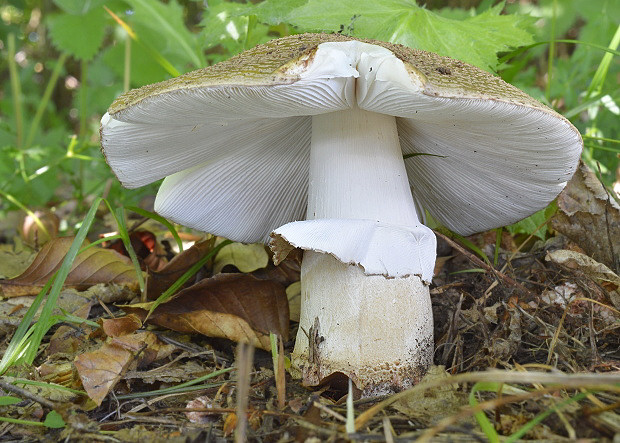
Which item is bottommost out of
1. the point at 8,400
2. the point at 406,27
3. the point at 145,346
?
the point at 145,346

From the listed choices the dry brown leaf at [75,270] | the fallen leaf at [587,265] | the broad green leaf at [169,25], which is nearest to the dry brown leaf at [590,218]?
the fallen leaf at [587,265]

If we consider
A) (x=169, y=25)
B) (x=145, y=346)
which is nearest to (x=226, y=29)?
(x=169, y=25)

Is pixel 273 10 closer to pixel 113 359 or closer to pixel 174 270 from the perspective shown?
pixel 174 270

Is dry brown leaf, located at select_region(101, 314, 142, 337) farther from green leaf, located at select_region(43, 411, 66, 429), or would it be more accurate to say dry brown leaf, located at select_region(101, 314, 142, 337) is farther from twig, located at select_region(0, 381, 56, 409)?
green leaf, located at select_region(43, 411, 66, 429)

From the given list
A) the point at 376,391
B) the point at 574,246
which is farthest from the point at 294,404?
the point at 574,246

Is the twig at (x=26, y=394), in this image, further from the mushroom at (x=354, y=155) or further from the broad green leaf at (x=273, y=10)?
the broad green leaf at (x=273, y=10)

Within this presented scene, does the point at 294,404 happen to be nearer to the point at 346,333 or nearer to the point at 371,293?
the point at 346,333

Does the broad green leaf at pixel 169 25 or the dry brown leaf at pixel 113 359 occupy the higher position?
the broad green leaf at pixel 169 25
